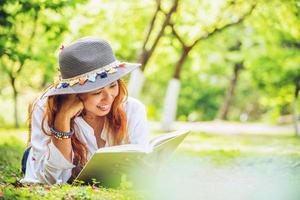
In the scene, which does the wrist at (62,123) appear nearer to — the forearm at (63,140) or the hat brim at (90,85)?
the forearm at (63,140)

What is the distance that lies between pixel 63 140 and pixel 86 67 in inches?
20.9

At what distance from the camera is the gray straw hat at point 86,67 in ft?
12.0

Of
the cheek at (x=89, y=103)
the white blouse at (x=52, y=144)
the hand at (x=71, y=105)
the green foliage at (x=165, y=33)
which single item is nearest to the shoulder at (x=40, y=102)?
the white blouse at (x=52, y=144)

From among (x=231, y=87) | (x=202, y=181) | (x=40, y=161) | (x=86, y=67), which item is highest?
(x=86, y=67)

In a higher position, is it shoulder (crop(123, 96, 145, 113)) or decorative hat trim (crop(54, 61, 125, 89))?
decorative hat trim (crop(54, 61, 125, 89))

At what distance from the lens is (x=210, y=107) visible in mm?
36062

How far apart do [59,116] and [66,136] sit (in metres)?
0.16

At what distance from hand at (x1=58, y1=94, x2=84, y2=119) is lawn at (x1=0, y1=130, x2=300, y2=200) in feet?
1.61

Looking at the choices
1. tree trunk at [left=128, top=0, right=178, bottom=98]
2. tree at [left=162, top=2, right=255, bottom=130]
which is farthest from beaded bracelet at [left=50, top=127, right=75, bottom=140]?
tree at [left=162, top=2, right=255, bottom=130]

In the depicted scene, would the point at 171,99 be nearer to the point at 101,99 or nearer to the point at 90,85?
the point at 101,99

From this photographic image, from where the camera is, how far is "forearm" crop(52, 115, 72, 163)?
12.3 ft

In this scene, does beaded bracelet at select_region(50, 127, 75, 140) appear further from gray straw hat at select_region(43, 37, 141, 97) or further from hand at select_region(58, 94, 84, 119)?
gray straw hat at select_region(43, 37, 141, 97)

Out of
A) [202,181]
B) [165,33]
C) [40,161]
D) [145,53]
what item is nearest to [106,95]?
[40,161]

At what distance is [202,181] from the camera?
219 inches
